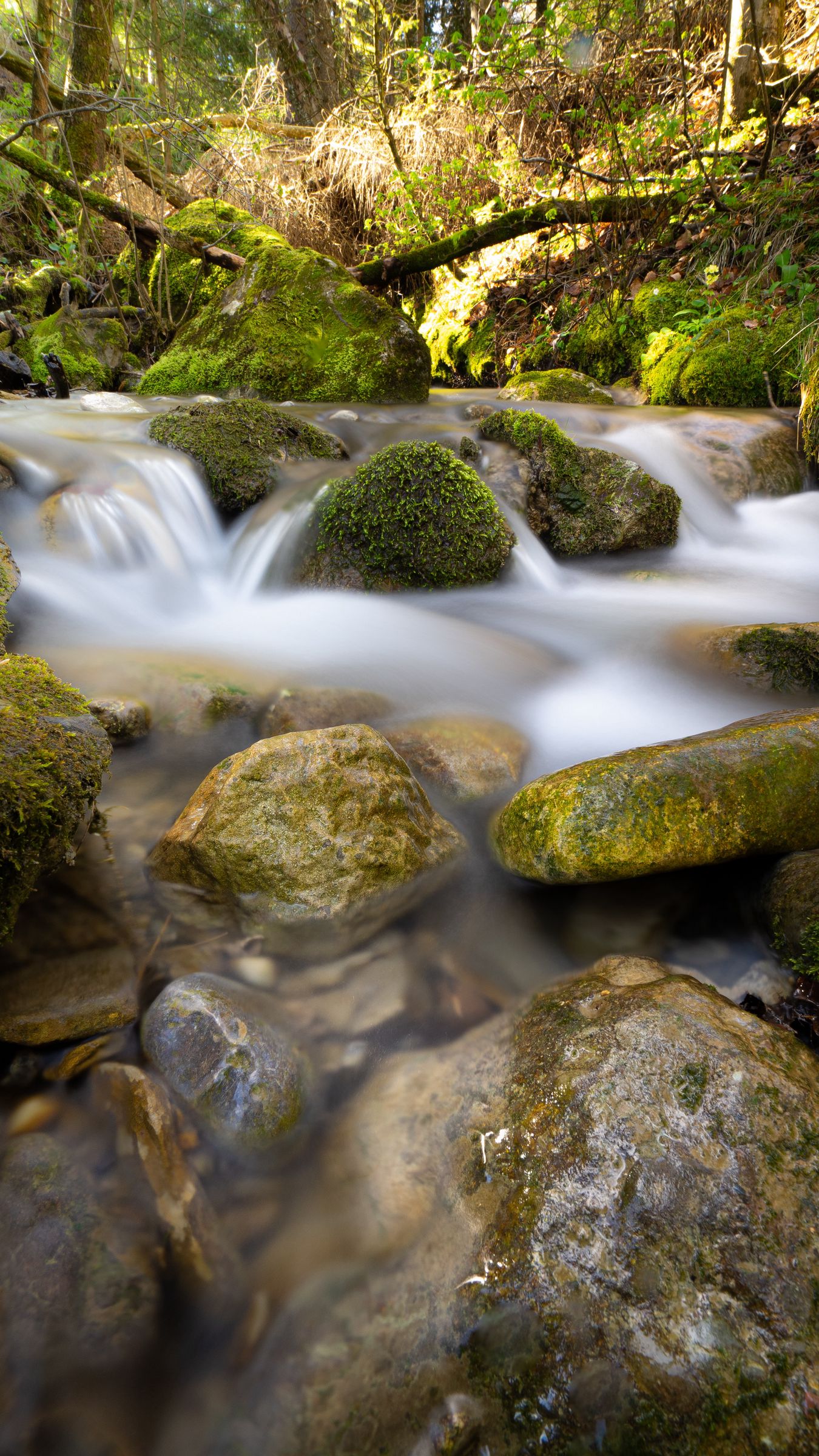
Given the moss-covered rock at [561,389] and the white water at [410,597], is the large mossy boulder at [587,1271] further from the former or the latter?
the moss-covered rock at [561,389]

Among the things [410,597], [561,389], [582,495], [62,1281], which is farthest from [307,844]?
[561,389]

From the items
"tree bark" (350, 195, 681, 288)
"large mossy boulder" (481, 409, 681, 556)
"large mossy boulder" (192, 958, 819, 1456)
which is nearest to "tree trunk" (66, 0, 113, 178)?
"tree bark" (350, 195, 681, 288)

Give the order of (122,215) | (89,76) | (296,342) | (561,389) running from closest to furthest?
1. (561,389)
2. (296,342)
3. (122,215)
4. (89,76)

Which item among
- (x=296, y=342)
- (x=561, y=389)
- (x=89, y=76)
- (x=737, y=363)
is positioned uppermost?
(x=89, y=76)

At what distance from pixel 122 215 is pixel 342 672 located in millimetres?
8664

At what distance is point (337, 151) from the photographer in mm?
11188

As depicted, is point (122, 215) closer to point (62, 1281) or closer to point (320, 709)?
point (320, 709)

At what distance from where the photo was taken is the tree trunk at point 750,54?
788 cm

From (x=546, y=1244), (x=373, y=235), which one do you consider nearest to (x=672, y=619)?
(x=546, y=1244)

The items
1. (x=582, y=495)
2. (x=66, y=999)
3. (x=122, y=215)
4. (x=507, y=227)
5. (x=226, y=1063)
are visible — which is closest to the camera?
(x=226, y=1063)

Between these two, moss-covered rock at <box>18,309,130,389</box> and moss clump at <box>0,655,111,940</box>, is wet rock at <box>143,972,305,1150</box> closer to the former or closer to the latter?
moss clump at <box>0,655,111,940</box>

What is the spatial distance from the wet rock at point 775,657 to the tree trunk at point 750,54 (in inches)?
319

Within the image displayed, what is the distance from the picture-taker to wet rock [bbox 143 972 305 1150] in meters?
1.65

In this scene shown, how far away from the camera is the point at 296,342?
313 inches
